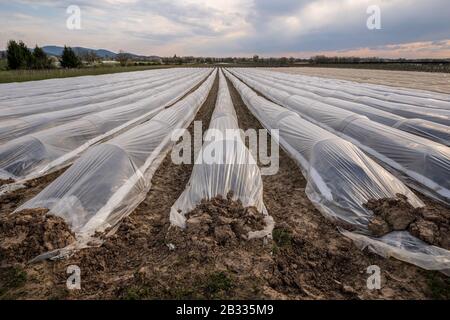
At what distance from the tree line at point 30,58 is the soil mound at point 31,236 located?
135 feet

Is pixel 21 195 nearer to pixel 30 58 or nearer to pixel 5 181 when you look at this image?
pixel 5 181

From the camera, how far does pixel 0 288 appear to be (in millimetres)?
2924

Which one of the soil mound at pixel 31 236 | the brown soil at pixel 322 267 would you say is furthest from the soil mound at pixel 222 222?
the soil mound at pixel 31 236

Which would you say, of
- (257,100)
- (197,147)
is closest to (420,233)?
(197,147)

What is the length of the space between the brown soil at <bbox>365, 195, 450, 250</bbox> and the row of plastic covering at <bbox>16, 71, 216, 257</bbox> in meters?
3.61

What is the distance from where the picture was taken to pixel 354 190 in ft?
13.4

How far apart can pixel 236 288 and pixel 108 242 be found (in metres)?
1.78

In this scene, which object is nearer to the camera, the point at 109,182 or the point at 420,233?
the point at 420,233

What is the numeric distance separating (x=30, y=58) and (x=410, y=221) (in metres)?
46.3

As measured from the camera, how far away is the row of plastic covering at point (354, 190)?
3.22 metres

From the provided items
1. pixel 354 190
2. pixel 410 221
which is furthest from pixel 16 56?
pixel 410 221

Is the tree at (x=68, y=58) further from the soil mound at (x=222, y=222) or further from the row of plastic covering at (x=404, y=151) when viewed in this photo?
the soil mound at (x=222, y=222)

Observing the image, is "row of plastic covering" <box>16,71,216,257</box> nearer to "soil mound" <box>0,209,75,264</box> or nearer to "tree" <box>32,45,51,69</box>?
"soil mound" <box>0,209,75,264</box>

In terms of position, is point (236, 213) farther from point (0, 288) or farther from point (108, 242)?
point (0, 288)
